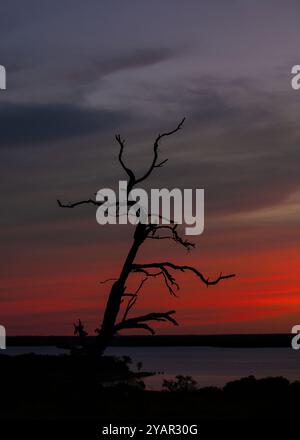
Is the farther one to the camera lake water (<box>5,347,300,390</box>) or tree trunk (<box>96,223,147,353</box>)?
lake water (<box>5,347,300,390</box>)

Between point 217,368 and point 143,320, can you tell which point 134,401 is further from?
point 217,368

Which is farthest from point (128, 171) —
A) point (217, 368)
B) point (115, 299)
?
point (217, 368)

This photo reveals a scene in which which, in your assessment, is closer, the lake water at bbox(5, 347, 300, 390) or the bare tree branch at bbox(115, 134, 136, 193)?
the bare tree branch at bbox(115, 134, 136, 193)

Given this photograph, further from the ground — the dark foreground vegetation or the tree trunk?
the tree trunk

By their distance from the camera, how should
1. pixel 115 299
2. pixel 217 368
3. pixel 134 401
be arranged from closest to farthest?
pixel 115 299, pixel 134 401, pixel 217 368

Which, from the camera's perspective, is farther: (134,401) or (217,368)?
(217,368)

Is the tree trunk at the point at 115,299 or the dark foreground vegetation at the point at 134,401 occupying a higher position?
the tree trunk at the point at 115,299

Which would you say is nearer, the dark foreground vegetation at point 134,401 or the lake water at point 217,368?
the dark foreground vegetation at point 134,401

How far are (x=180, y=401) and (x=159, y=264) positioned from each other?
4.90m

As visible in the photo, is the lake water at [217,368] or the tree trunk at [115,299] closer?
the tree trunk at [115,299]

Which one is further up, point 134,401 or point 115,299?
point 115,299

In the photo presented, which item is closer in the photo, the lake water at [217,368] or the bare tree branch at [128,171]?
the bare tree branch at [128,171]

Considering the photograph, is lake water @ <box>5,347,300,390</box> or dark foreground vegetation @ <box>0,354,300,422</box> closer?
dark foreground vegetation @ <box>0,354,300,422</box>
